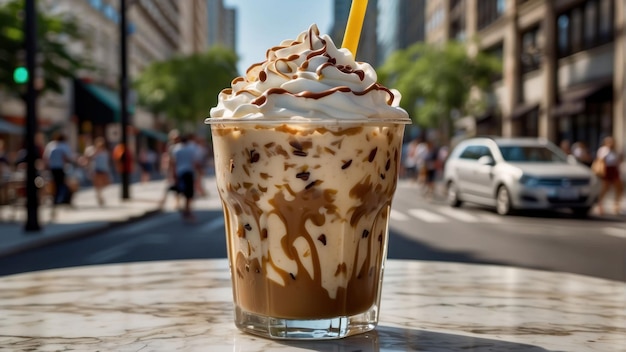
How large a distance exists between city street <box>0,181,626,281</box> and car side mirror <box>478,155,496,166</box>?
1.21m

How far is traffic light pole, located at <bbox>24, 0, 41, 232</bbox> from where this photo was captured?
12246mm

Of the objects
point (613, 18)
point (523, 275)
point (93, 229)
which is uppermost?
point (613, 18)

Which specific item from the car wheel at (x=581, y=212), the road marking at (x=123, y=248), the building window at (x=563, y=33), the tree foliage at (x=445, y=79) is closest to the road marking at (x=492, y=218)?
the car wheel at (x=581, y=212)

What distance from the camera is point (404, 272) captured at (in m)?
2.95

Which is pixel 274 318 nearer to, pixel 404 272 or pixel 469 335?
pixel 469 335

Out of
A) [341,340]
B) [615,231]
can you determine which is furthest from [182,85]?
[341,340]

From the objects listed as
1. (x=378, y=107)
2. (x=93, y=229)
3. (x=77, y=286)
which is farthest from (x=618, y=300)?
(x=93, y=229)

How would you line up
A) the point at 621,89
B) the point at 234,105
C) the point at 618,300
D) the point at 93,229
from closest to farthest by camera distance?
the point at 234,105 → the point at 618,300 → the point at 93,229 → the point at 621,89

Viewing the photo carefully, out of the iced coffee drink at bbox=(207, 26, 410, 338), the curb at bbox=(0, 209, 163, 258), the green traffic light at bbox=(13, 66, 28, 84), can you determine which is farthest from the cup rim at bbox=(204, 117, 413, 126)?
the green traffic light at bbox=(13, 66, 28, 84)

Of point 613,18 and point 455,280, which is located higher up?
point 613,18

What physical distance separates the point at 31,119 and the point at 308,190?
38.0 feet

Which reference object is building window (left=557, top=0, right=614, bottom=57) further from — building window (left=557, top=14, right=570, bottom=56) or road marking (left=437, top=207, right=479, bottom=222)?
road marking (left=437, top=207, right=479, bottom=222)

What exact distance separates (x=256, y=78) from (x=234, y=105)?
13cm

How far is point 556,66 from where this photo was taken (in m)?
35.5
